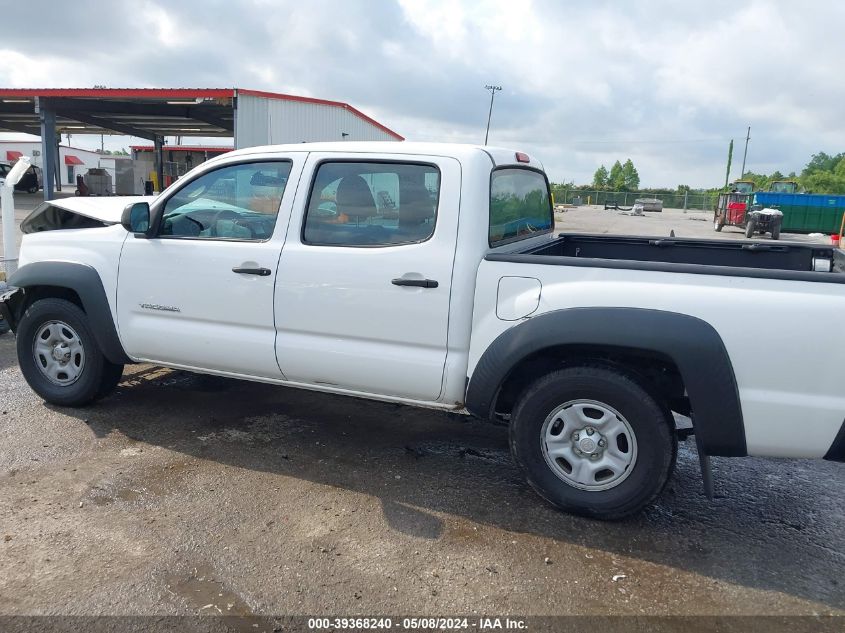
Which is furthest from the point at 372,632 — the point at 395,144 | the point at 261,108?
the point at 261,108

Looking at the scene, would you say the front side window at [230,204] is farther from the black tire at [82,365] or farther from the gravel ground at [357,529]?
the gravel ground at [357,529]

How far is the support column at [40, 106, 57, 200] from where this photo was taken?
87.1 ft

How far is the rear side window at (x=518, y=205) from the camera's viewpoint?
3.83 m

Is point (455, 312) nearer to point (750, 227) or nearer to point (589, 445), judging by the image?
point (589, 445)

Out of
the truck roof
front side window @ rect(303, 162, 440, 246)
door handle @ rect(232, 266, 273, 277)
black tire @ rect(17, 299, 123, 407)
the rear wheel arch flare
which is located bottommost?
black tire @ rect(17, 299, 123, 407)

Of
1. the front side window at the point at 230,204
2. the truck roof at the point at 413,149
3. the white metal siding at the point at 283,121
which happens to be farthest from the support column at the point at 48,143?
the truck roof at the point at 413,149

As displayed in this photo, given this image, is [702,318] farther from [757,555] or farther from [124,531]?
[124,531]

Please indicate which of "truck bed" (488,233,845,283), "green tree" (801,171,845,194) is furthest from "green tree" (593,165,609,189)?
"truck bed" (488,233,845,283)

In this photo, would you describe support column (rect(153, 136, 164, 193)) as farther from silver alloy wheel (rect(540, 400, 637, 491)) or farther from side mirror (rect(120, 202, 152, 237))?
silver alloy wheel (rect(540, 400, 637, 491))

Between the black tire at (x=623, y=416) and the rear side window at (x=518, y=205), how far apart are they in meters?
0.89

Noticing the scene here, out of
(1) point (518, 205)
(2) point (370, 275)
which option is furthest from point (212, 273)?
(1) point (518, 205)

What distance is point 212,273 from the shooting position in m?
4.04

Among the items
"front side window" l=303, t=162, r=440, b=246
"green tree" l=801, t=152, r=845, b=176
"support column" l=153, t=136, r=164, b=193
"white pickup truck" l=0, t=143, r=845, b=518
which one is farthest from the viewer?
"green tree" l=801, t=152, r=845, b=176

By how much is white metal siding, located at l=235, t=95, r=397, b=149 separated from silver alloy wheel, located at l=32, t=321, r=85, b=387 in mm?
16898
